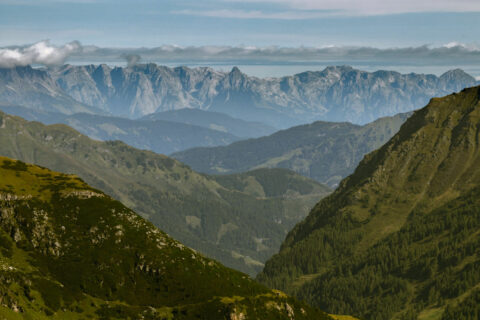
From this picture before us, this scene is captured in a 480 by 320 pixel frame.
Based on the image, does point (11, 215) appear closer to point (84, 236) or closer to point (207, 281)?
point (84, 236)

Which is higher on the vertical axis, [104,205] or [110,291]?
[104,205]

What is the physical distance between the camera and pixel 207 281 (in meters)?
174

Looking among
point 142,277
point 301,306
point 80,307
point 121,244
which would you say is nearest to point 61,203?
point 121,244

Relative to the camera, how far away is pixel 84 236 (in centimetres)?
17475

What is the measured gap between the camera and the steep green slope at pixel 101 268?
462ft

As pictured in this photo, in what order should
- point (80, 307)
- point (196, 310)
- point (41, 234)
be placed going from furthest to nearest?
point (41, 234), point (196, 310), point (80, 307)

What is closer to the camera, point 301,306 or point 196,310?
point 196,310

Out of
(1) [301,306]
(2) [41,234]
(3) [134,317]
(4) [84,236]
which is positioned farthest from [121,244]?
(1) [301,306]

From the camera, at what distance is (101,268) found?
163m

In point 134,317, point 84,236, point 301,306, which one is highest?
point 84,236

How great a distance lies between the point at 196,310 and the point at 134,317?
18575 mm

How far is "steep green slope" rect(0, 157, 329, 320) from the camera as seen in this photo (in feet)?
462

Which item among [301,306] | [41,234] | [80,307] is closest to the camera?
[80,307]

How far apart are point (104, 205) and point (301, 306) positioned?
258ft
